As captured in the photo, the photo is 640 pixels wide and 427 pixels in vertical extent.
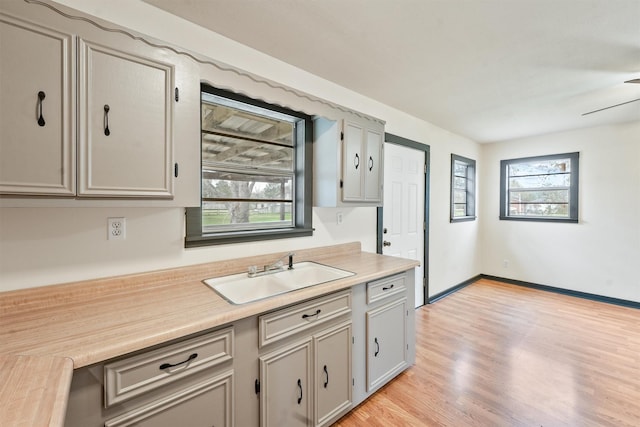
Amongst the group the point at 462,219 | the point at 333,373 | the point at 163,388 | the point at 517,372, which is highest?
the point at 462,219

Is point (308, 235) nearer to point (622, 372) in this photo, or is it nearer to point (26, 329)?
point (26, 329)

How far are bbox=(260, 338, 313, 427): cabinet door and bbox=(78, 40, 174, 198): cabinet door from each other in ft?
3.20

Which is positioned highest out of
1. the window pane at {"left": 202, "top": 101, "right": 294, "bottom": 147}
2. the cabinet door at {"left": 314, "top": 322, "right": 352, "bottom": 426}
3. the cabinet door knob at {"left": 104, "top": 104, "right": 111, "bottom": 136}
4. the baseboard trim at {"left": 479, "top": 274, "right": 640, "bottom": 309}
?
the window pane at {"left": 202, "top": 101, "right": 294, "bottom": 147}

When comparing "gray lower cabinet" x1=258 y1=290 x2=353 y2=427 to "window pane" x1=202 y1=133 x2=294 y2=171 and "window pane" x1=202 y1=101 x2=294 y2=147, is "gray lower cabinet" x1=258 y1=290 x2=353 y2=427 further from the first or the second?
"window pane" x1=202 y1=101 x2=294 y2=147

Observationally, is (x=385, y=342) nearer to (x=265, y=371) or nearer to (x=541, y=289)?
(x=265, y=371)

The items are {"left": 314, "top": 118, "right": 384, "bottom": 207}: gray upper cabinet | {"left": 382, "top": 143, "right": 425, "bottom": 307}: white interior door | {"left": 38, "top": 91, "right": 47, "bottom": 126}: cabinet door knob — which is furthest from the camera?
{"left": 382, "top": 143, "right": 425, "bottom": 307}: white interior door

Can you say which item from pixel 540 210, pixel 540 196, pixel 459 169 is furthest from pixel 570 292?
pixel 459 169

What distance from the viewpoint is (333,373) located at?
1658mm

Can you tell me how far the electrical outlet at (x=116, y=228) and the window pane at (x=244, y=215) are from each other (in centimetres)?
47

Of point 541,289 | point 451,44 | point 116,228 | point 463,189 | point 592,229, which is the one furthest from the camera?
point 463,189

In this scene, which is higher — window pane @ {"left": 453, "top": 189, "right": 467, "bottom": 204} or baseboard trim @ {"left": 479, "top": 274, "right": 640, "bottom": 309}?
window pane @ {"left": 453, "top": 189, "right": 467, "bottom": 204}

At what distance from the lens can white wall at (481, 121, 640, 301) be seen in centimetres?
359

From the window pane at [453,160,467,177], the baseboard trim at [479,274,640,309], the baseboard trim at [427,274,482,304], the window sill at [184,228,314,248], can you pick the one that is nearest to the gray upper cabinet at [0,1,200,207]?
the window sill at [184,228,314,248]

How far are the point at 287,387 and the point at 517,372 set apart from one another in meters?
1.97
